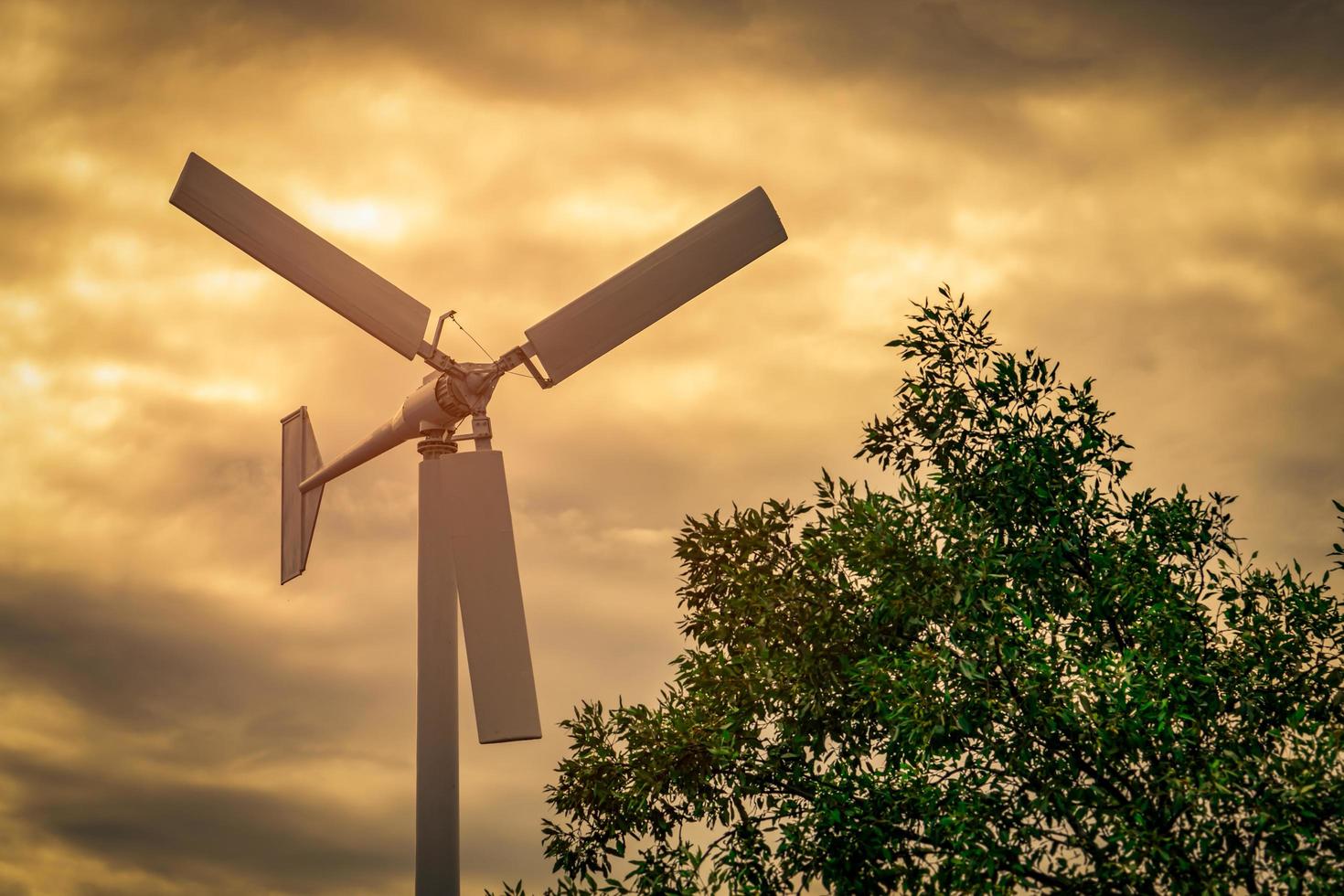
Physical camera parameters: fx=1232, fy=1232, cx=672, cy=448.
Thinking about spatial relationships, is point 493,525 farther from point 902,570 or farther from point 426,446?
point 902,570

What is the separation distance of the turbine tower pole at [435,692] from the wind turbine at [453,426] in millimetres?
21

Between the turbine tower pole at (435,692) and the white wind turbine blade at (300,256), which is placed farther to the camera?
the white wind turbine blade at (300,256)

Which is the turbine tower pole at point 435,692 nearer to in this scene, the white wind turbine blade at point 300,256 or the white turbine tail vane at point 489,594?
the white turbine tail vane at point 489,594

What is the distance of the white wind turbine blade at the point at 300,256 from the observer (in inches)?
824

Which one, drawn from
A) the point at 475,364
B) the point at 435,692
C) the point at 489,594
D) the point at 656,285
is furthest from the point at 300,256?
the point at 435,692

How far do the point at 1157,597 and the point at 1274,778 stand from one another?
3700mm

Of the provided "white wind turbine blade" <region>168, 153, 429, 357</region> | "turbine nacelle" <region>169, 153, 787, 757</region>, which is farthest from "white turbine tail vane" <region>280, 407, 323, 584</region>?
"white wind turbine blade" <region>168, 153, 429, 357</region>

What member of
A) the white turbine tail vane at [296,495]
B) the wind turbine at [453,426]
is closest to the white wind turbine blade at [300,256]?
the wind turbine at [453,426]

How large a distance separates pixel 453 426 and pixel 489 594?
3.41m

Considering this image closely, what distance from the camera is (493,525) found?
20.5m

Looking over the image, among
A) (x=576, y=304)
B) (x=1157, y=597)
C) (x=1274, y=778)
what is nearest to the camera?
(x=1274, y=778)

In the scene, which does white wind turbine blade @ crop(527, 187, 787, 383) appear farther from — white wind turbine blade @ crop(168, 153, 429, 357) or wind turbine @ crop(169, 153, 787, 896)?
white wind turbine blade @ crop(168, 153, 429, 357)

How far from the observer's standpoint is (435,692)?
20531 mm

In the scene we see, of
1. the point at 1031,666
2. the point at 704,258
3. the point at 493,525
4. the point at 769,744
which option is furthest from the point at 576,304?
the point at 1031,666
